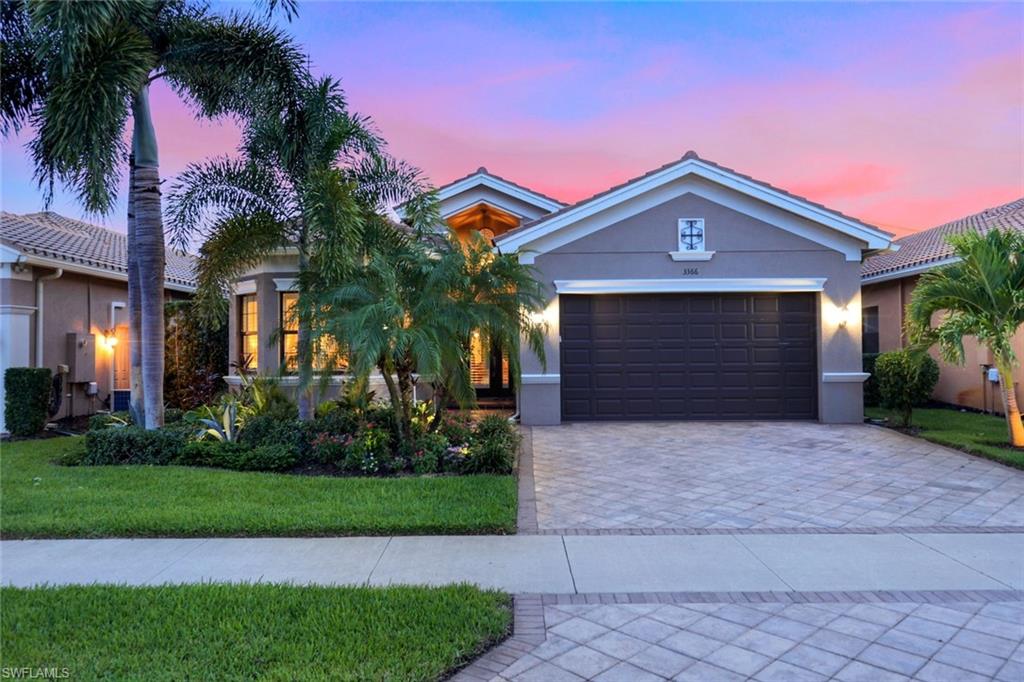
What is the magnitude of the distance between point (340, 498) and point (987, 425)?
39.9ft

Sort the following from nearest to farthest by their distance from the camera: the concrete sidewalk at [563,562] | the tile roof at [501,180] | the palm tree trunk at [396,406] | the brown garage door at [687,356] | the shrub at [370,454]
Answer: the concrete sidewalk at [563,562] → the shrub at [370,454] → the palm tree trunk at [396,406] → the brown garage door at [687,356] → the tile roof at [501,180]

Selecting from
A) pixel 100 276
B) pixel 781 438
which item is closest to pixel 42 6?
pixel 100 276

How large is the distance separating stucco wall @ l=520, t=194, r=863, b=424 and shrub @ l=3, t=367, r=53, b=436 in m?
9.43

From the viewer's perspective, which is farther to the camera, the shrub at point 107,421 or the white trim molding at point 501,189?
the white trim molding at point 501,189

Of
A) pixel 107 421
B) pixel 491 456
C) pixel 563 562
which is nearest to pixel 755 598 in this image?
pixel 563 562

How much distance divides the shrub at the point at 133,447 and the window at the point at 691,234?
Result: 9.77 metres

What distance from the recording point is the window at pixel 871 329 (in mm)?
17078

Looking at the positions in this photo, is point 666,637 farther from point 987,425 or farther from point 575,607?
point 987,425

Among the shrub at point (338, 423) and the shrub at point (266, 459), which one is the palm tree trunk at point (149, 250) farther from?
the shrub at point (338, 423)

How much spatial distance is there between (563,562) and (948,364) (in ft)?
35.0

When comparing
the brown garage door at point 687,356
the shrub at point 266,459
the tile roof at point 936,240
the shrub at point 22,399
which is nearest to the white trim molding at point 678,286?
the brown garage door at point 687,356

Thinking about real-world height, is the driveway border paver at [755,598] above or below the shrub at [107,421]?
below

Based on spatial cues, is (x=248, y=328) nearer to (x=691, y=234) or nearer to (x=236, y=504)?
A: (x=236, y=504)

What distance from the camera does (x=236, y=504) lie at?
650 centimetres
